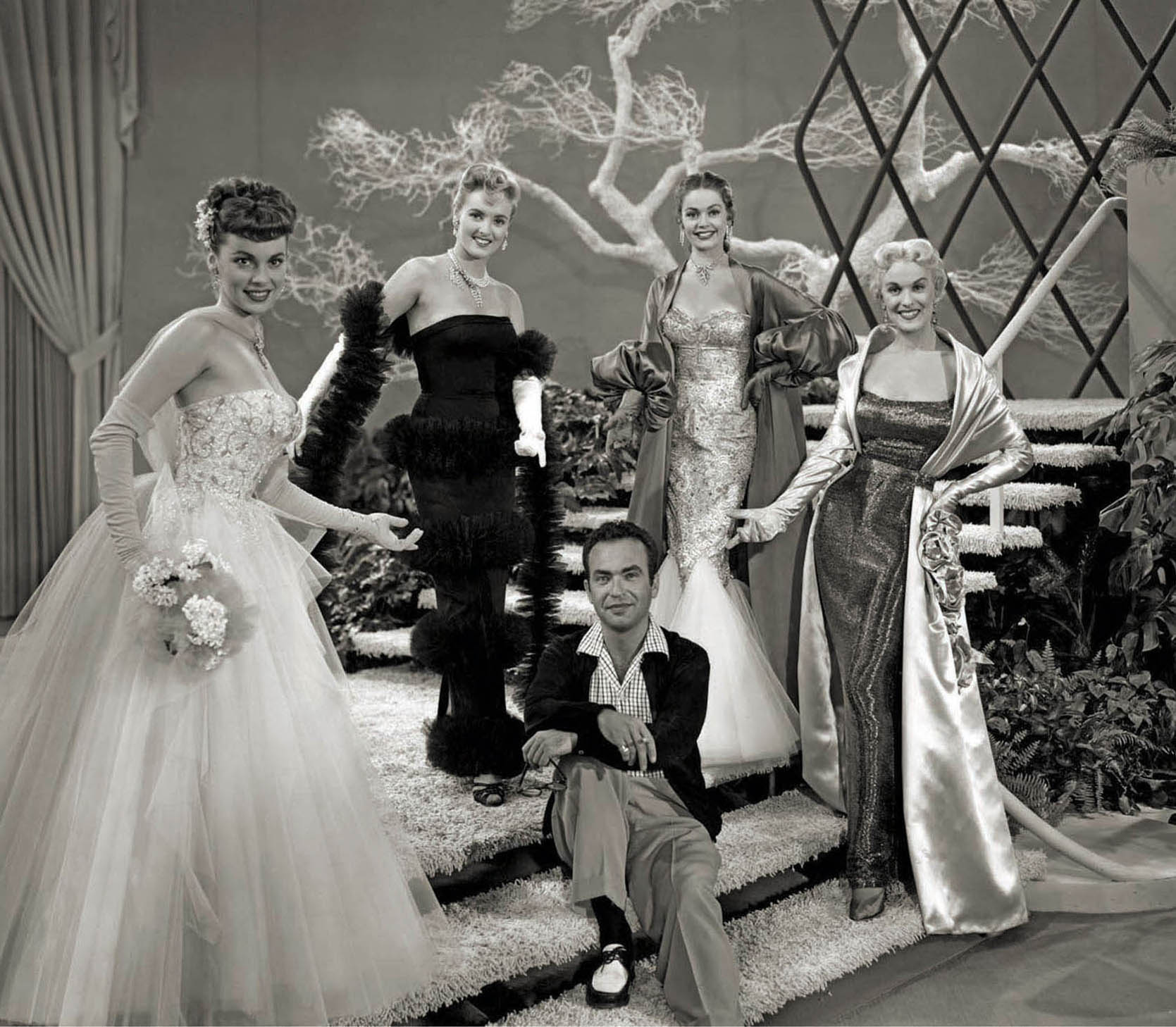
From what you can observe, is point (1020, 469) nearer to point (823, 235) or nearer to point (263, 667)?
point (263, 667)

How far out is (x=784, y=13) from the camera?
7570 mm

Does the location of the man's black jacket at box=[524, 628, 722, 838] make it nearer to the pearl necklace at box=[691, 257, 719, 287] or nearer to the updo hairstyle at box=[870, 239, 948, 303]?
the updo hairstyle at box=[870, 239, 948, 303]

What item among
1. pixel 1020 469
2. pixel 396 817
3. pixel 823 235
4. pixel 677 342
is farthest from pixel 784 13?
pixel 396 817

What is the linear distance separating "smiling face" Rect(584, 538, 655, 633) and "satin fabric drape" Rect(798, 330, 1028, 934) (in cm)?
81

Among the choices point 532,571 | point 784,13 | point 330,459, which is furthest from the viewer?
point 784,13

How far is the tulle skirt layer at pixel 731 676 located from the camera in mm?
3566

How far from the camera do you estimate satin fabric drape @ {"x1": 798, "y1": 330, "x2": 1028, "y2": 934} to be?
310cm

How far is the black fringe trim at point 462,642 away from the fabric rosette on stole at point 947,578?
3.50 feet

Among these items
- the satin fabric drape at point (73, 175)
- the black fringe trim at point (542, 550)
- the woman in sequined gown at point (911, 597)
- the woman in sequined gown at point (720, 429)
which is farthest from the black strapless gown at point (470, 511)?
the satin fabric drape at point (73, 175)

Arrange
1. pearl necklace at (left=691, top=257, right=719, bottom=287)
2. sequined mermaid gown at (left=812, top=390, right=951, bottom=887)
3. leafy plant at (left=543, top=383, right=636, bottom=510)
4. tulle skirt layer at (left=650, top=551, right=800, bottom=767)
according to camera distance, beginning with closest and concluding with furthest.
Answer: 1. sequined mermaid gown at (left=812, top=390, right=951, bottom=887)
2. tulle skirt layer at (left=650, top=551, right=800, bottom=767)
3. pearl necklace at (left=691, top=257, right=719, bottom=287)
4. leafy plant at (left=543, top=383, right=636, bottom=510)

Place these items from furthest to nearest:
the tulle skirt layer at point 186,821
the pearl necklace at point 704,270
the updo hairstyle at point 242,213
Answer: the pearl necklace at point 704,270
the updo hairstyle at point 242,213
the tulle skirt layer at point 186,821

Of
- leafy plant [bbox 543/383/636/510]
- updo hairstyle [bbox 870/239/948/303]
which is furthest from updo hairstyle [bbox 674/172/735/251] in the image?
leafy plant [bbox 543/383/636/510]

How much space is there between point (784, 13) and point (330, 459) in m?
5.62

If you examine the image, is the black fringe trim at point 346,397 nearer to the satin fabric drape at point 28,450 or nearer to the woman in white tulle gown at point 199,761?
the woman in white tulle gown at point 199,761
